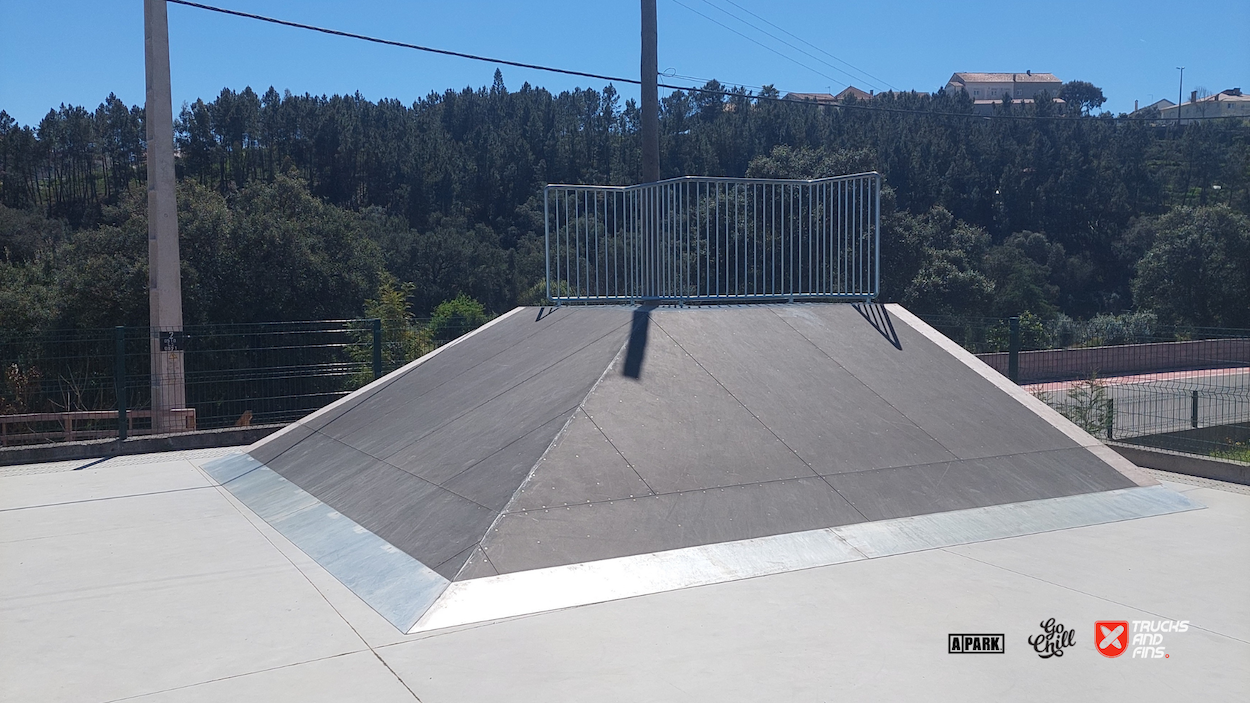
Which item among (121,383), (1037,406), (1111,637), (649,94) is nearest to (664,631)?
(1111,637)

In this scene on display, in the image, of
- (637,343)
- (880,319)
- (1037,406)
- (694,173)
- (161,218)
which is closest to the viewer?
(637,343)

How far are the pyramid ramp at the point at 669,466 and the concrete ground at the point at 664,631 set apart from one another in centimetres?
35

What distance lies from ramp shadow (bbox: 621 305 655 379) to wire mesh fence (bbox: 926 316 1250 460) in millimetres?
6209

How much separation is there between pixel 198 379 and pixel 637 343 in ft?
33.2

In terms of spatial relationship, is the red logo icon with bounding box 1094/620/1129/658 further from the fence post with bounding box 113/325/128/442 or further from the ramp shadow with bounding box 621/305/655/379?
the fence post with bounding box 113/325/128/442

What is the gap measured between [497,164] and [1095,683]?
5051cm

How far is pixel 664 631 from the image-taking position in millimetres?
4852

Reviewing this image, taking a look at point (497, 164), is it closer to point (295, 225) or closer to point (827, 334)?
point (295, 225)

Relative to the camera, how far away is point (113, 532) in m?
7.41

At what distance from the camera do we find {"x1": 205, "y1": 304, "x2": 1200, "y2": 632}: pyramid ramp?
19.1 feet

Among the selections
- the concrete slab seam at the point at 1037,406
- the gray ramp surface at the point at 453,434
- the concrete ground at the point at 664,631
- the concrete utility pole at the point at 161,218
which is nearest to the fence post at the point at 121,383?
the concrete utility pole at the point at 161,218

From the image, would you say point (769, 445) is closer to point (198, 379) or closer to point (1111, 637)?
point (1111, 637)

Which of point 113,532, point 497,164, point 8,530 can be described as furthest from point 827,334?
point 497,164

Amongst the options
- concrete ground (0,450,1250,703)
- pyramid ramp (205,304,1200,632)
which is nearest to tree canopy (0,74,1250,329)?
pyramid ramp (205,304,1200,632)
